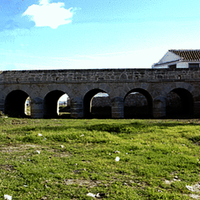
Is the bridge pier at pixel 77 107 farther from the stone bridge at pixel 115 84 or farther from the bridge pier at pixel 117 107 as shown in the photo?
the bridge pier at pixel 117 107

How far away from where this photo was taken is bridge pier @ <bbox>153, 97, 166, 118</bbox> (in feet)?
49.8

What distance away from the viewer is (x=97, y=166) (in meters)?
4.67

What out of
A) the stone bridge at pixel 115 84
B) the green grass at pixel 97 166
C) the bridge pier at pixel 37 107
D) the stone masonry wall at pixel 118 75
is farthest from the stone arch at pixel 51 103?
the green grass at pixel 97 166

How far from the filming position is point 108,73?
15328mm

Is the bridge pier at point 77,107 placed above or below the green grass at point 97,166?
above

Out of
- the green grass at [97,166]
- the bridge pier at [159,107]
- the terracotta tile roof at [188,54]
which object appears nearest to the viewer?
the green grass at [97,166]

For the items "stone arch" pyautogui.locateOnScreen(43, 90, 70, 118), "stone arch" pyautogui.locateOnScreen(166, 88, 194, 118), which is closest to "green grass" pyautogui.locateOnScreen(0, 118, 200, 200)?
"stone arch" pyautogui.locateOnScreen(43, 90, 70, 118)

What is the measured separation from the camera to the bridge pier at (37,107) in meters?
15.4

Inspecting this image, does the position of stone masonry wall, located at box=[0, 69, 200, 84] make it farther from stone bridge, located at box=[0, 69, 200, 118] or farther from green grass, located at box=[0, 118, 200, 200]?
green grass, located at box=[0, 118, 200, 200]

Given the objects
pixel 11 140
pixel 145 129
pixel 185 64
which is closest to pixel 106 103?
pixel 185 64

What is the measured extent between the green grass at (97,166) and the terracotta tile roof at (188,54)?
72.2 feet

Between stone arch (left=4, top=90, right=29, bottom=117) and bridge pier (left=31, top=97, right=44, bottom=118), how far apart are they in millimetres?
1081

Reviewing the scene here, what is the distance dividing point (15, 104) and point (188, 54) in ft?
73.4

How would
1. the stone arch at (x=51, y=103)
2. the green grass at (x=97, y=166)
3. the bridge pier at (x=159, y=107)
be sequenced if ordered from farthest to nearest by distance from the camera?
the stone arch at (x=51, y=103) → the bridge pier at (x=159, y=107) → the green grass at (x=97, y=166)
